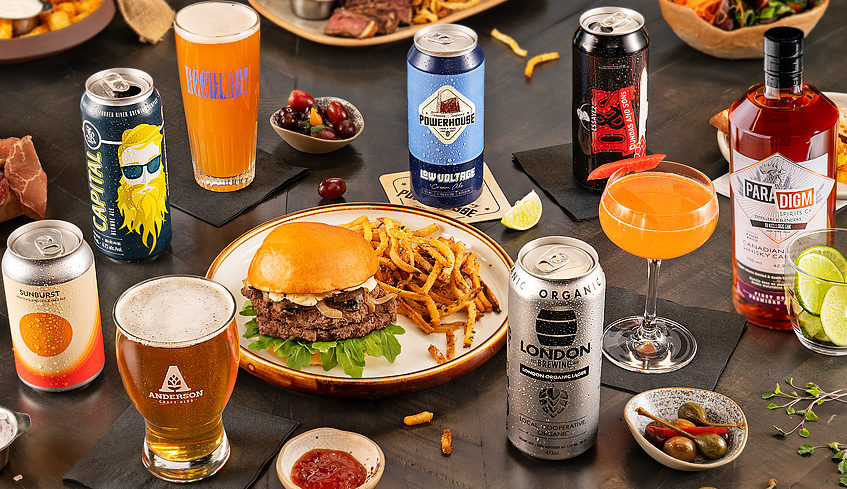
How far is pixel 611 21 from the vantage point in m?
2.31

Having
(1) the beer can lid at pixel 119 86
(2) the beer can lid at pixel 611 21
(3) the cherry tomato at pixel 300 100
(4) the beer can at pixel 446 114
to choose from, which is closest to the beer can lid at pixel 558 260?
(4) the beer can at pixel 446 114

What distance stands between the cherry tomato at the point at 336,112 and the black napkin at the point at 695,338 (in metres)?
0.95

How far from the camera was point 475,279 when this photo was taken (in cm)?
204

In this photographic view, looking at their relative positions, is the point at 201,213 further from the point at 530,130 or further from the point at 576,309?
the point at 576,309

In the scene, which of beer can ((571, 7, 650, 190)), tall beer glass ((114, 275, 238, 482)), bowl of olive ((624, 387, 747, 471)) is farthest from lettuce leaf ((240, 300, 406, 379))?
beer can ((571, 7, 650, 190))

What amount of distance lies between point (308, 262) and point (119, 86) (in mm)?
627

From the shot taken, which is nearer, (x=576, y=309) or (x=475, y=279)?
(x=576, y=309)

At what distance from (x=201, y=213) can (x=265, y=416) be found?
2.70 feet

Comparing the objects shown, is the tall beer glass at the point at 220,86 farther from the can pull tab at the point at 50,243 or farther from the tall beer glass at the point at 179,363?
the tall beer glass at the point at 179,363

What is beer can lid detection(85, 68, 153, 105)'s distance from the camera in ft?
6.68

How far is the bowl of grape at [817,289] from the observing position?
1.86 metres

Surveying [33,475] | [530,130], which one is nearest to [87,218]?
[33,475]

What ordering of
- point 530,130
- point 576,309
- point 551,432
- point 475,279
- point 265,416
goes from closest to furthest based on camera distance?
1. point 576,309
2. point 551,432
3. point 265,416
4. point 475,279
5. point 530,130

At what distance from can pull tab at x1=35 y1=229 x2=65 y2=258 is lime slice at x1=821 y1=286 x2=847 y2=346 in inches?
57.4
